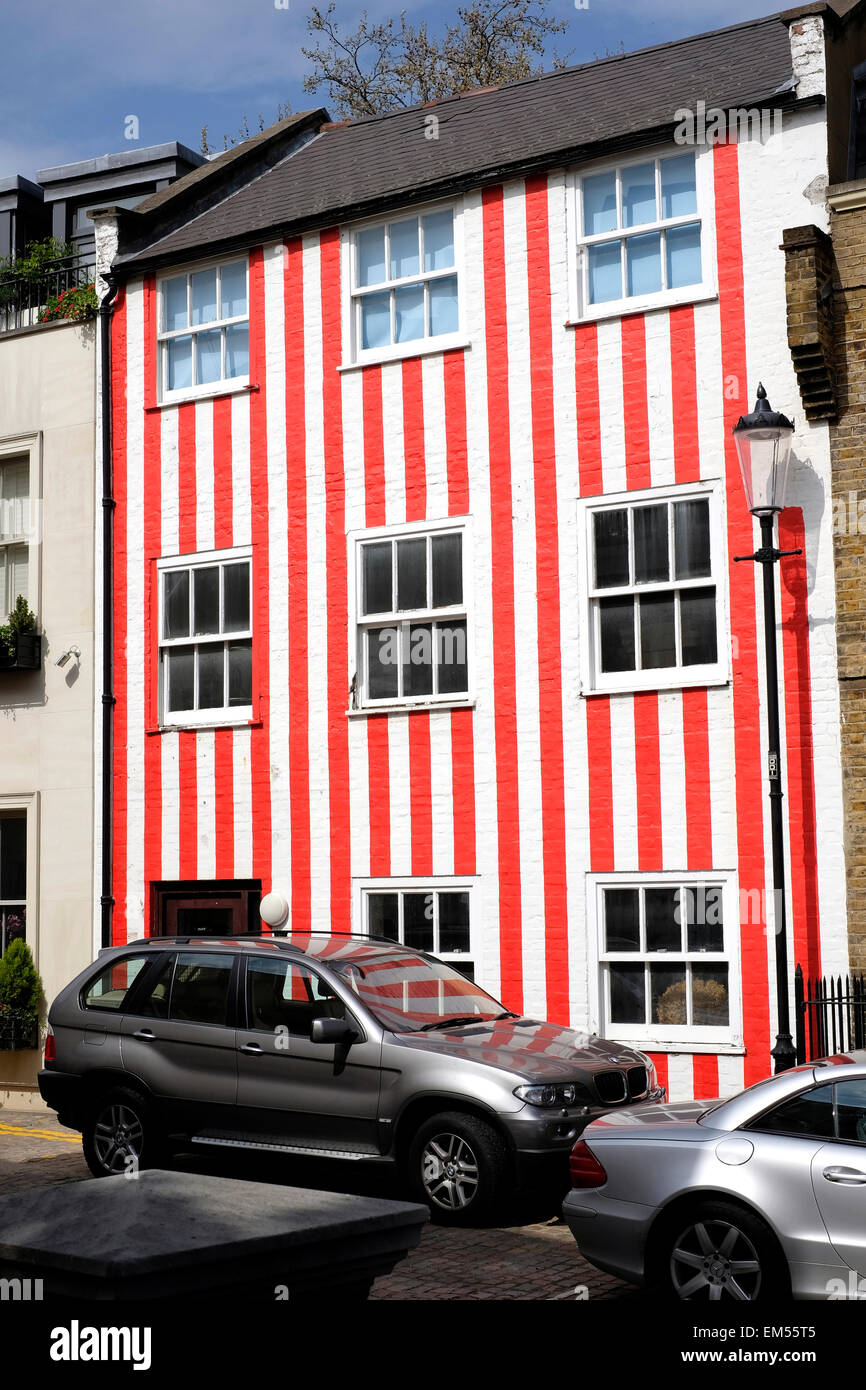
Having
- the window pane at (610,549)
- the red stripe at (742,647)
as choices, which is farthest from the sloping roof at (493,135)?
the window pane at (610,549)

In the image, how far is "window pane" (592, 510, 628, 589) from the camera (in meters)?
13.1

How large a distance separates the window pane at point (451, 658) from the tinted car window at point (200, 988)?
13.5 feet

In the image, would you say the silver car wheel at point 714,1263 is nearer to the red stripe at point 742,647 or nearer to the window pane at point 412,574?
the red stripe at point 742,647

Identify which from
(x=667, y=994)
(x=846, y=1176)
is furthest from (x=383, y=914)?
(x=846, y=1176)

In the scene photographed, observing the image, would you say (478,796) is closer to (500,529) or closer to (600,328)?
(500,529)

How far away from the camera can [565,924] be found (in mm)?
13000

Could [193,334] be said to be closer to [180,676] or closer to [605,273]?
[180,676]

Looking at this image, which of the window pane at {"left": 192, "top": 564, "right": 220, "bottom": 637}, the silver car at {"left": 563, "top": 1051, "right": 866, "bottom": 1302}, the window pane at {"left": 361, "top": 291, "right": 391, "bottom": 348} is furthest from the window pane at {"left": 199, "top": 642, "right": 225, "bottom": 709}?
the silver car at {"left": 563, "top": 1051, "right": 866, "bottom": 1302}

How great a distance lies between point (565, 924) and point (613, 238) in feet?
20.5

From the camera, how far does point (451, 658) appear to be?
13.9m

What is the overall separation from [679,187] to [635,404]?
2.01m

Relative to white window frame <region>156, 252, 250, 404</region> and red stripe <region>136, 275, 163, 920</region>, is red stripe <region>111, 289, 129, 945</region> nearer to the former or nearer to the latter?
red stripe <region>136, 275, 163, 920</region>

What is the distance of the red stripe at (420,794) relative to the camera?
13.8m

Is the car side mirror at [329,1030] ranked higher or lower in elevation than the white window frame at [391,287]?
lower
